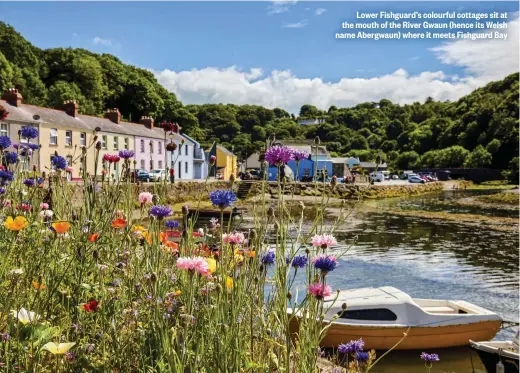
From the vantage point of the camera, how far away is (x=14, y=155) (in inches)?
189

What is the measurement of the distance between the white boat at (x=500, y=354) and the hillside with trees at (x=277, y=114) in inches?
226

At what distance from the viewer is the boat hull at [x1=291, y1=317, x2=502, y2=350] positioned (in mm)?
9719

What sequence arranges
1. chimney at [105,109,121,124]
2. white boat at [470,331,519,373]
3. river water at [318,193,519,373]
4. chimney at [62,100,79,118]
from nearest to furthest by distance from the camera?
white boat at [470,331,519,373] → river water at [318,193,519,373] → chimney at [62,100,79,118] → chimney at [105,109,121,124]

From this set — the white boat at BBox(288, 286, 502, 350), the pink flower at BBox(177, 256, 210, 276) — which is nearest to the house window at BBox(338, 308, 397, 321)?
the white boat at BBox(288, 286, 502, 350)

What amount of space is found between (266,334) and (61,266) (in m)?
1.76

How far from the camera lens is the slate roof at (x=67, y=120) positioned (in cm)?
3120

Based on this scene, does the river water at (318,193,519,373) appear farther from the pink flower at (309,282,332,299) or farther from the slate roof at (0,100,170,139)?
the slate roof at (0,100,170,139)

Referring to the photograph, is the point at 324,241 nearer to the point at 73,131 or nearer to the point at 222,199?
the point at 222,199

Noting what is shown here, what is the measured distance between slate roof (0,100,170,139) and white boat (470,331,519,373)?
76.2 ft

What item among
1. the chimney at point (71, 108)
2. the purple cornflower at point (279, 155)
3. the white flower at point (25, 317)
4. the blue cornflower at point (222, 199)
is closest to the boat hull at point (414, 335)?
the purple cornflower at point (279, 155)

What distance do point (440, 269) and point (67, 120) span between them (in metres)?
27.8

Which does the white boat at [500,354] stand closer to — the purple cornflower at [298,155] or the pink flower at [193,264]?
the purple cornflower at [298,155]

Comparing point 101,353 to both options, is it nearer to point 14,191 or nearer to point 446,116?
point 14,191

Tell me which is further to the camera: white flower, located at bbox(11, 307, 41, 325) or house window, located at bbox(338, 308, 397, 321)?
house window, located at bbox(338, 308, 397, 321)
